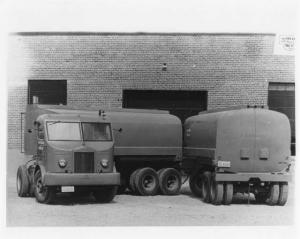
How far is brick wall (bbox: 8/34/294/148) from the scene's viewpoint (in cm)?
2458

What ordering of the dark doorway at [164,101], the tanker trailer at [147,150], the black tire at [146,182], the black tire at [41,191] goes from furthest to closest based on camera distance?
the dark doorway at [164,101]
the tanker trailer at [147,150]
the black tire at [146,182]
the black tire at [41,191]

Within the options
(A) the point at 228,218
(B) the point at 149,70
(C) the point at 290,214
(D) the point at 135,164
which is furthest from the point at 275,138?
(B) the point at 149,70

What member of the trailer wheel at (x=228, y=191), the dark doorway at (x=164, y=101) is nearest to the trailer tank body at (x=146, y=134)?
the trailer wheel at (x=228, y=191)

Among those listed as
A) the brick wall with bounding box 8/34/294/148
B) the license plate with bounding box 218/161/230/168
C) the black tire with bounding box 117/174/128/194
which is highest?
the brick wall with bounding box 8/34/294/148

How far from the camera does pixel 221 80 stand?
2519 cm

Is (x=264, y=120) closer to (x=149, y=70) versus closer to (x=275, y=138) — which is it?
(x=275, y=138)

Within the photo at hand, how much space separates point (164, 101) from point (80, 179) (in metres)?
10.5

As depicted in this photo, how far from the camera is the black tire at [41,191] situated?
51.0ft

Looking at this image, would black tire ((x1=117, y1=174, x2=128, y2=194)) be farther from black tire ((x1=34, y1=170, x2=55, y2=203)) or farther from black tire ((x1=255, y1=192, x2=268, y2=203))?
black tire ((x1=255, y1=192, x2=268, y2=203))

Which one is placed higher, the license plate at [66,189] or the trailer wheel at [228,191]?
the license plate at [66,189]

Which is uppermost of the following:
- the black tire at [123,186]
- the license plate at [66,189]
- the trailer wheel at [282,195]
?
the license plate at [66,189]

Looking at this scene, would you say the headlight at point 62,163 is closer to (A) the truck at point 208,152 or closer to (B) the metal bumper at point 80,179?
(B) the metal bumper at point 80,179

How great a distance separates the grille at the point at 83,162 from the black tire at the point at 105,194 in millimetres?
912

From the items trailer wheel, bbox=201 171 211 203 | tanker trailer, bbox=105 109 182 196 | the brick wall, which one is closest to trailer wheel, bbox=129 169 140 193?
→ tanker trailer, bbox=105 109 182 196
